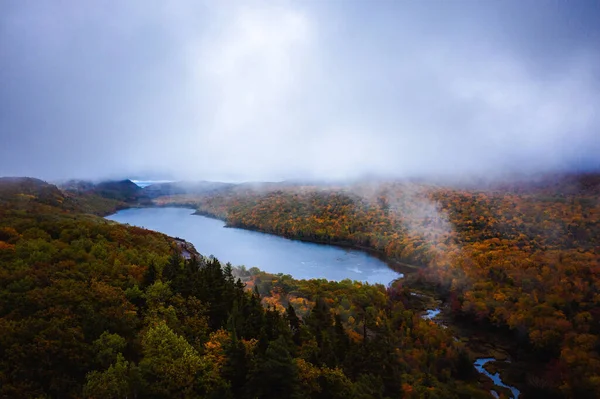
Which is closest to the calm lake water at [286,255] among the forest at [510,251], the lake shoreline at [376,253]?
the lake shoreline at [376,253]

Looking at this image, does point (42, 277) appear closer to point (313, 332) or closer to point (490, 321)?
point (313, 332)

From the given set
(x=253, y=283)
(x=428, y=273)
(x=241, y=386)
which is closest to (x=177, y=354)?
(x=241, y=386)

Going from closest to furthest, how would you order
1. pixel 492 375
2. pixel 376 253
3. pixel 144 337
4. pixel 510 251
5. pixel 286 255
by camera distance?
1. pixel 144 337
2. pixel 492 375
3. pixel 510 251
4. pixel 286 255
5. pixel 376 253

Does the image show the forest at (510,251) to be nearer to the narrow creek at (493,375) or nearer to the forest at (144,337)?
the narrow creek at (493,375)

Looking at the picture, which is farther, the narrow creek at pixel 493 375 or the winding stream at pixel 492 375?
the winding stream at pixel 492 375

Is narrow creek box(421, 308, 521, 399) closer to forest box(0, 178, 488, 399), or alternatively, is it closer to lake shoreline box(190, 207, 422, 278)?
forest box(0, 178, 488, 399)

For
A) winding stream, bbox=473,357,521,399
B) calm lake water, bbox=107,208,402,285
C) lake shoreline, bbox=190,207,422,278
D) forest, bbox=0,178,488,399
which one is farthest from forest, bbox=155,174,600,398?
forest, bbox=0,178,488,399

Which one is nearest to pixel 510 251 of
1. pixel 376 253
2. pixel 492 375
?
pixel 376 253

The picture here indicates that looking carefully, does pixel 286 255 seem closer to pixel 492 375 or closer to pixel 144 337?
pixel 492 375
